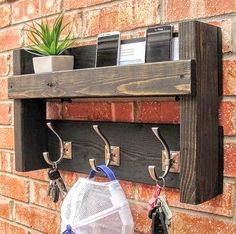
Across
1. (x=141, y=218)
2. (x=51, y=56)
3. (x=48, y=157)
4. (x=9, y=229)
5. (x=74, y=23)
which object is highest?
(x=74, y=23)

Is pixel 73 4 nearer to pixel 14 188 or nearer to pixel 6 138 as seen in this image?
pixel 6 138

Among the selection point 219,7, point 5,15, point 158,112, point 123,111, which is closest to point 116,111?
point 123,111

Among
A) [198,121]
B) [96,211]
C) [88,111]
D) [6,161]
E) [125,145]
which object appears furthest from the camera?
[6,161]

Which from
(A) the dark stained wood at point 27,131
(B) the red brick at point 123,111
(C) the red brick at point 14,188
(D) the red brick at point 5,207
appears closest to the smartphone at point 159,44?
(B) the red brick at point 123,111

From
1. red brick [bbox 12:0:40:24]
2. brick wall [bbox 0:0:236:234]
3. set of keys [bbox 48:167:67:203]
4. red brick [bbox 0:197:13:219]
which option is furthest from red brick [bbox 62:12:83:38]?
red brick [bbox 0:197:13:219]

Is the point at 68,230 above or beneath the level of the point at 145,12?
beneath

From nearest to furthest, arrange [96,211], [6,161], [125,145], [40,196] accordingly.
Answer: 1. [96,211]
2. [125,145]
3. [40,196]
4. [6,161]

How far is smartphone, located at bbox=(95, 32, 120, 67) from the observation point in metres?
0.90

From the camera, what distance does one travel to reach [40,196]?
1.22 meters

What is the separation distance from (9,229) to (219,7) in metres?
0.94

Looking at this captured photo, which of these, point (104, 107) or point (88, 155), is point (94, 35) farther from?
point (88, 155)

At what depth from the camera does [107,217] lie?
85cm

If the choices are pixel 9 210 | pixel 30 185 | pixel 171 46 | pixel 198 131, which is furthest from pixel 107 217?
pixel 9 210

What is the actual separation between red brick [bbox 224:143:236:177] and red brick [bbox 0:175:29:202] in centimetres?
67
